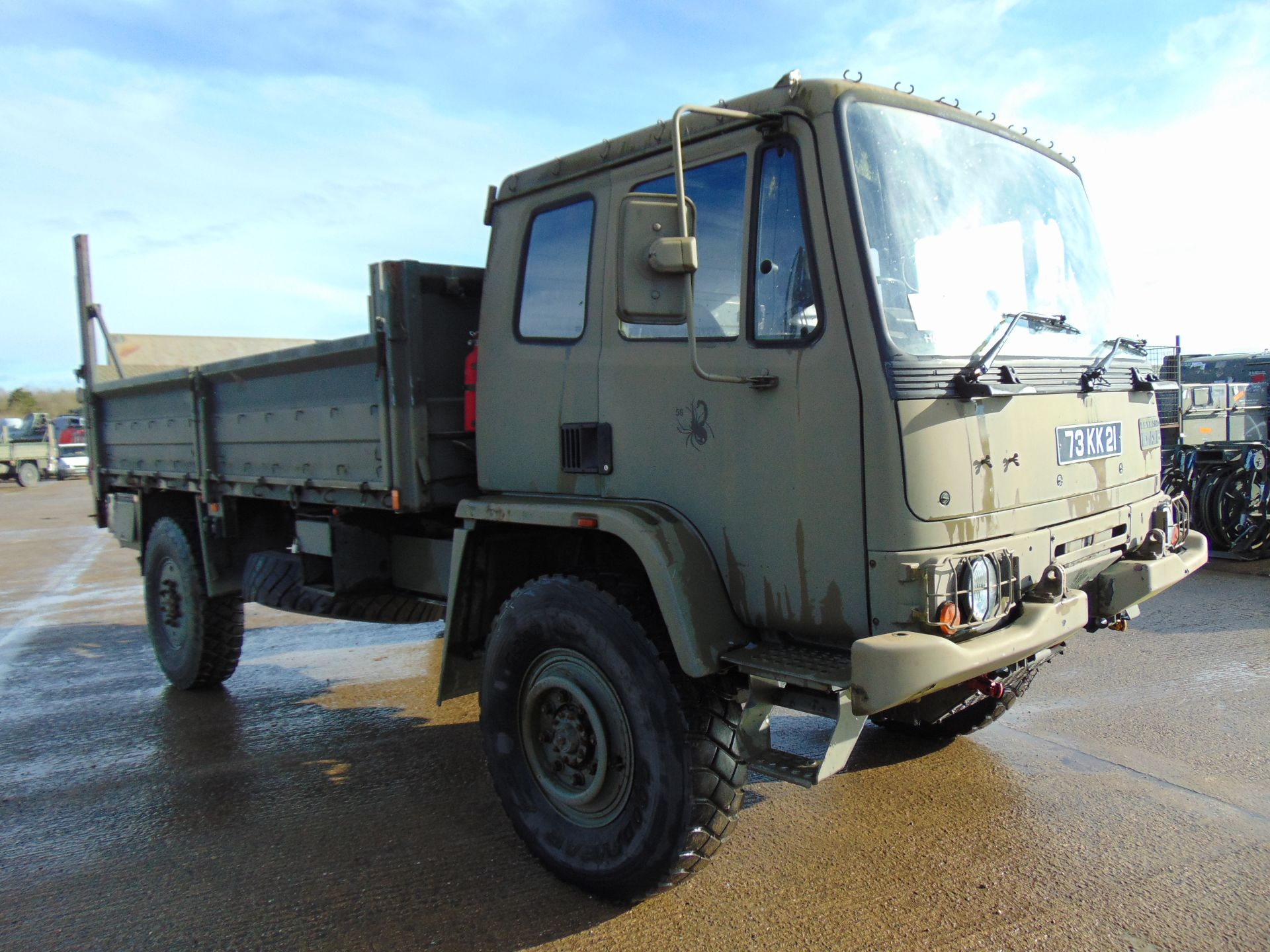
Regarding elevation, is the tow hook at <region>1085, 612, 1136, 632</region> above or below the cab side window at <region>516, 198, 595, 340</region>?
below

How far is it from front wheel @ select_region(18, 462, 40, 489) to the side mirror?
34.2 m

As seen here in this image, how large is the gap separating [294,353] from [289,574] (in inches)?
47.9

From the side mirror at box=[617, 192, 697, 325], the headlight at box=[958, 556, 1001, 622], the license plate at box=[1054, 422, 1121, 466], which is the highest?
the side mirror at box=[617, 192, 697, 325]

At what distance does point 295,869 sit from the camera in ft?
11.9

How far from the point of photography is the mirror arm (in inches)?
109

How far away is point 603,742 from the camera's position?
10.6ft

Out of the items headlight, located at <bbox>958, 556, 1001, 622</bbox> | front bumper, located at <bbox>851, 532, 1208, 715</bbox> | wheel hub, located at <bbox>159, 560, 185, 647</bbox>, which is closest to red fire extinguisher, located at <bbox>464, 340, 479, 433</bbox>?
front bumper, located at <bbox>851, 532, 1208, 715</bbox>

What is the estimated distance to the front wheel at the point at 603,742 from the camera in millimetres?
3027

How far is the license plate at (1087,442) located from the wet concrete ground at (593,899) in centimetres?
144

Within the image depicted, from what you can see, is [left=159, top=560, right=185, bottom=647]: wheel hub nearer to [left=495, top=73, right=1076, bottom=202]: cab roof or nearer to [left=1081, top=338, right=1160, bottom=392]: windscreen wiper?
[left=495, top=73, right=1076, bottom=202]: cab roof

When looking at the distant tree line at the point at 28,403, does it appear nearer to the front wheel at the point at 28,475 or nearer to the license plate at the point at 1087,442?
the front wheel at the point at 28,475

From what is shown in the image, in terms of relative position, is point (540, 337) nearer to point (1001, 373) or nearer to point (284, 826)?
point (1001, 373)

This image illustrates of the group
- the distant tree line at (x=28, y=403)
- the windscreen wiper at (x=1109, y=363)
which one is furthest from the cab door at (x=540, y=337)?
the distant tree line at (x=28, y=403)

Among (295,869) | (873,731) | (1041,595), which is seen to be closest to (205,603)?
(295,869)
